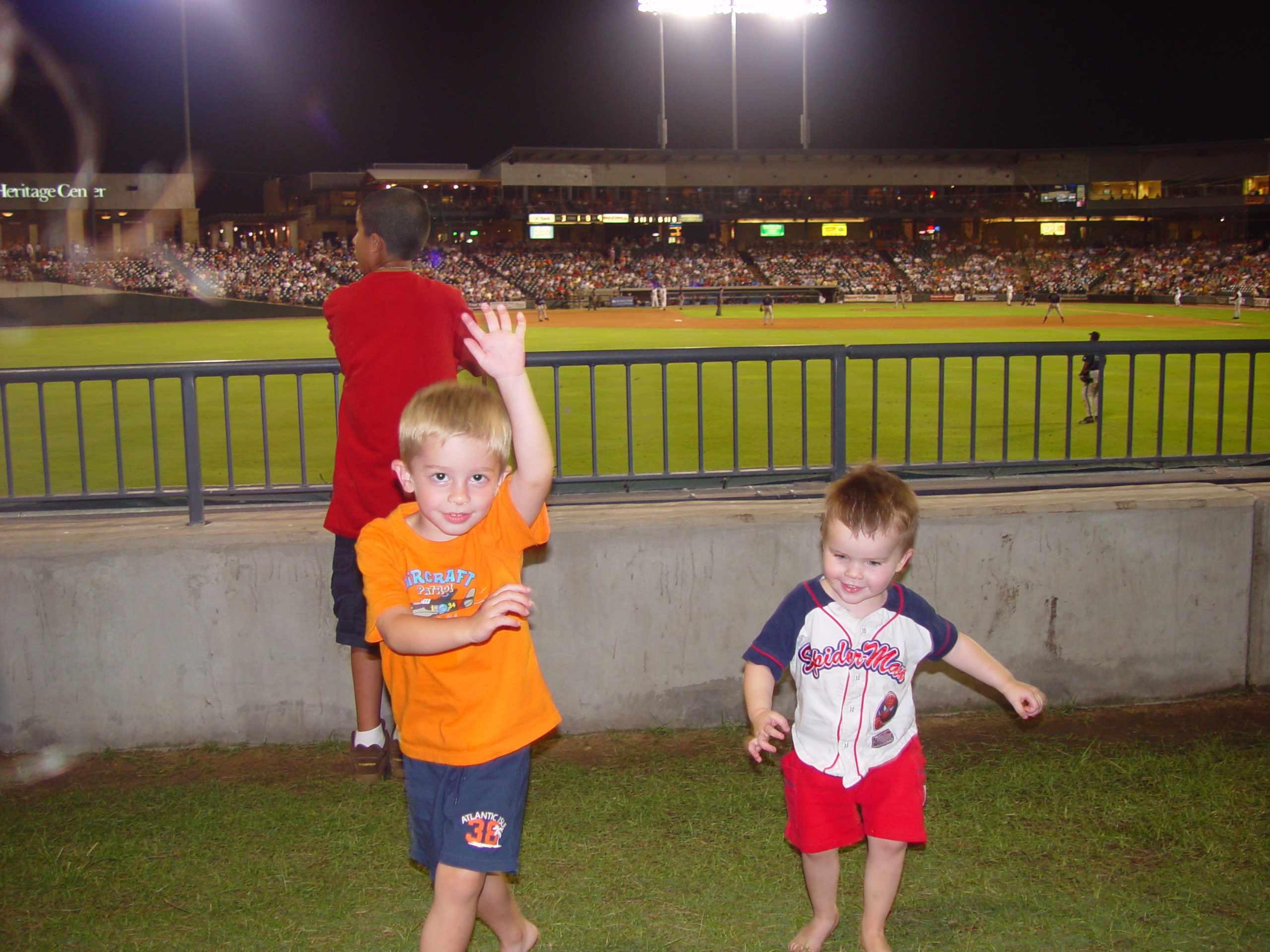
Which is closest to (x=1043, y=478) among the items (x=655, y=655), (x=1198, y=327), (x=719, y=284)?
(x=655, y=655)

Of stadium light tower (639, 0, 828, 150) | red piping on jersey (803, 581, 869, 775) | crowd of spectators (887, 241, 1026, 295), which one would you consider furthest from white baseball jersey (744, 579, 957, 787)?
crowd of spectators (887, 241, 1026, 295)

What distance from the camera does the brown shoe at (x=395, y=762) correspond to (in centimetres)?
398

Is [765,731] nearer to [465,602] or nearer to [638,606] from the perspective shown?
[465,602]

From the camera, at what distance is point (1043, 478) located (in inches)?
231

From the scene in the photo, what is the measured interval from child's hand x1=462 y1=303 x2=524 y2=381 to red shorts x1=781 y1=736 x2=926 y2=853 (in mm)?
1350

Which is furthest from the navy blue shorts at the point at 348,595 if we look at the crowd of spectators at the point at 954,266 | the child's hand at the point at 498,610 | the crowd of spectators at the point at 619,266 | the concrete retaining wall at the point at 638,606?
the crowd of spectators at the point at 954,266

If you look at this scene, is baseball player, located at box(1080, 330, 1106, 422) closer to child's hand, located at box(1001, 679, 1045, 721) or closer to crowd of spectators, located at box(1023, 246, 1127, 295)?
child's hand, located at box(1001, 679, 1045, 721)

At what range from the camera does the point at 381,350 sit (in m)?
3.47

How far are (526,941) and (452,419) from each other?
1561 mm

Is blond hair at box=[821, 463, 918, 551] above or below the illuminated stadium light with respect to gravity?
below

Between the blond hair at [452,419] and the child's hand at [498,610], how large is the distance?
0.41 m

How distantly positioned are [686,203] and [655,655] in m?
79.3

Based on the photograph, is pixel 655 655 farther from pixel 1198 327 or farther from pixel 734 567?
pixel 1198 327

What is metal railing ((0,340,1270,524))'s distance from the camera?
5.48 metres
